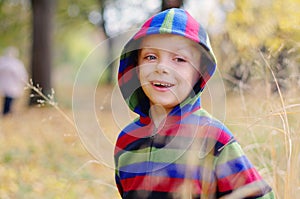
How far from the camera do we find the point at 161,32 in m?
1.98

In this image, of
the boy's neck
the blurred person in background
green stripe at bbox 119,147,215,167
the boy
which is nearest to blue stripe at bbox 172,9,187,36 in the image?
the boy

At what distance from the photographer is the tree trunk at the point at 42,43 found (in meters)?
12.4

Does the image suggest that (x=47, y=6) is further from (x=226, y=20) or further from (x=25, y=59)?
(x=25, y=59)

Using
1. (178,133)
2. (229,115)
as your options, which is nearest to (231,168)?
(178,133)

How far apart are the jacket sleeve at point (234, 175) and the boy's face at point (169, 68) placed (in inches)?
9.9

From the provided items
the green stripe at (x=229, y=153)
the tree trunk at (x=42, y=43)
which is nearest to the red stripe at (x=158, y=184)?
the green stripe at (x=229, y=153)

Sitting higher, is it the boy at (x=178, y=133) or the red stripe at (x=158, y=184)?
the boy at (x=178, y=133)

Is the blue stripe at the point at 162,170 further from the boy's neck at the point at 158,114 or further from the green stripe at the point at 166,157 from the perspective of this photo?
the boy's neck at the point at 158,114

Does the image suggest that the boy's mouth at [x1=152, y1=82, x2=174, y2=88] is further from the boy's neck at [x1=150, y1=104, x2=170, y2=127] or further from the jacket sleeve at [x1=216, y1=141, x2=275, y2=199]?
the jacket sleeve at [x1=216, y1=141, x2=275, y2=199]

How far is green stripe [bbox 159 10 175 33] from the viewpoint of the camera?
1969mm

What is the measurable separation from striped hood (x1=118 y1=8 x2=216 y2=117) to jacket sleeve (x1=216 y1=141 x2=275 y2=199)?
24 cm

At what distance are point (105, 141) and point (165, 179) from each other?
613 mm

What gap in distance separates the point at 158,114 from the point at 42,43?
34.9 ft

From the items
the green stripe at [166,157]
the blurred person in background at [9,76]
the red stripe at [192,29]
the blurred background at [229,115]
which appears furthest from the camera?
the blurred person in background at [9,76]
